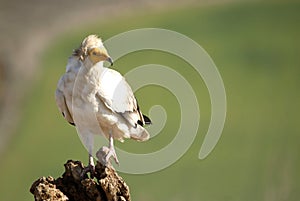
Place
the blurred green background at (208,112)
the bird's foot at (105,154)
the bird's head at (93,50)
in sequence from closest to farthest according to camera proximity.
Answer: the bird's head at (93,50) < the bird's foot at (105,154) < the blurred green background at (208,112)

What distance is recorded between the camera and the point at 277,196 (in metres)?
4.37

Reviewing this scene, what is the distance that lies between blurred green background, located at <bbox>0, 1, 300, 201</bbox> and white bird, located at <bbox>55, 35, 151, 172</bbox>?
42.1 inches

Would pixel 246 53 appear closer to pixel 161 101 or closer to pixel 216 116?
pixel 161 101

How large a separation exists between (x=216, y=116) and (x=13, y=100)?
11.7ft

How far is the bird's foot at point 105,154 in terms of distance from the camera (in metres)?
2.74

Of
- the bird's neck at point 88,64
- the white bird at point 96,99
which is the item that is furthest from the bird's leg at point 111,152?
the bird's neck at point 88,64

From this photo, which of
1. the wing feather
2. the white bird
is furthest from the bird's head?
the wing feather

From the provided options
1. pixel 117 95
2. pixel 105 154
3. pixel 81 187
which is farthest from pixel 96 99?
pixel 81 187

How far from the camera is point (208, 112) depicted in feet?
13.8

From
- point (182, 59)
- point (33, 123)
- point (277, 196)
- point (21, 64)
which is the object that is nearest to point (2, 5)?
point (21, 64)

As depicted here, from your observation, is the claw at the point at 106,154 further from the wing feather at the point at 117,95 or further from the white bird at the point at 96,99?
the wing feather at the point at 117,95

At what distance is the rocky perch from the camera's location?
263 cm

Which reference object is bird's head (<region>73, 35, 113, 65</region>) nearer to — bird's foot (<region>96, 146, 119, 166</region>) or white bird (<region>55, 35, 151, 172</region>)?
white bird (<region>55, 35, 151, 172</region>)

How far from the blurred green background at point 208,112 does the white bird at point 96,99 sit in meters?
1.07
